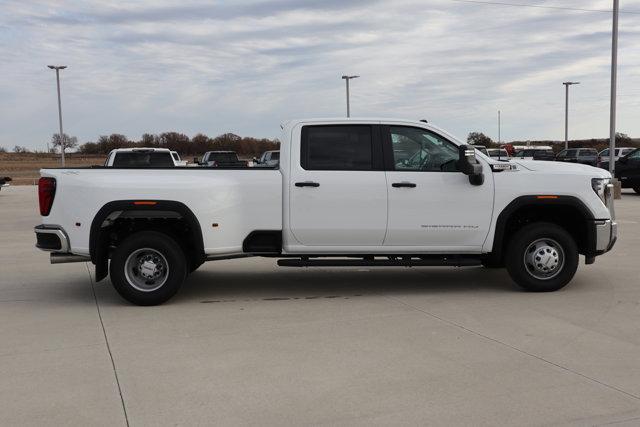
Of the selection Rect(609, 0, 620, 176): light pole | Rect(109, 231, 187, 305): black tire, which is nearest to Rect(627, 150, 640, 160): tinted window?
Rect(609, 0, 620, 176): light pole

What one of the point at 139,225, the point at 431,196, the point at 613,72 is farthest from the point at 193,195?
the point at 613,72

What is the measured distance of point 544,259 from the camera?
24.6 feet

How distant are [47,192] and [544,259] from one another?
5.68m

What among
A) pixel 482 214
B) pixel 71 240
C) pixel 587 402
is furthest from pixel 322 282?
pixel 587 402

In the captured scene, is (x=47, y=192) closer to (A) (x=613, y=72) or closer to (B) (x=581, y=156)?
(A) (x=613, y=72)

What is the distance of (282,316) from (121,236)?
85.0 inches

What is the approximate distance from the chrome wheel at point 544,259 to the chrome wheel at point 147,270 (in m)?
4.18

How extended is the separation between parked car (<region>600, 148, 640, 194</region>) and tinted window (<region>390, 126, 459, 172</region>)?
61.6ft

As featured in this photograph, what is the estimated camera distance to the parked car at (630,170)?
23.4m

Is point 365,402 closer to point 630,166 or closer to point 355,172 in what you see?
point 355,172

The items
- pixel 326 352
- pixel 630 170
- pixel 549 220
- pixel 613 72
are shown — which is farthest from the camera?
pixel 630 170

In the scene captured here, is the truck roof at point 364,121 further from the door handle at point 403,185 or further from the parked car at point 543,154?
the parked car at point 543,154

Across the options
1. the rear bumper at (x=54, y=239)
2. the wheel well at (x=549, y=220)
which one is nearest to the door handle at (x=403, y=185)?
the wheel well at (x=549, y=220)

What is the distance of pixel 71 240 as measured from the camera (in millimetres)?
6863
